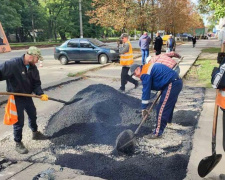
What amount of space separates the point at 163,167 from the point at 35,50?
7.89 feet

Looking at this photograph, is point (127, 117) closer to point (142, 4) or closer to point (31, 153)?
point (31, 153)

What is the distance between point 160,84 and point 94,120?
137 cm

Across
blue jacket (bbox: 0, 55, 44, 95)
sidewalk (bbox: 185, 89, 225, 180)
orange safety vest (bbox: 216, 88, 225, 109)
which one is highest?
blue jacket (bbox: 0, 55, 44, 95)

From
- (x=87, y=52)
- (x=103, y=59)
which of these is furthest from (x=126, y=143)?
(x=87, y=52)

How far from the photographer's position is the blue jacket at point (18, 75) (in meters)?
3.46

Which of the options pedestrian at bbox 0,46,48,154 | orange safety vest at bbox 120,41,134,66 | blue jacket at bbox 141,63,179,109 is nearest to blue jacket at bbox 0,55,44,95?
pedestrian at bbox 0,46,48,154

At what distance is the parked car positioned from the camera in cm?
1397

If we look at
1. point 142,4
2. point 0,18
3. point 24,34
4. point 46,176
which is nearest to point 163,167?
point 46,176

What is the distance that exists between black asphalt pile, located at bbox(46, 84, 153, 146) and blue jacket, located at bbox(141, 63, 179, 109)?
87 centimetres

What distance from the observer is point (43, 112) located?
227 inches

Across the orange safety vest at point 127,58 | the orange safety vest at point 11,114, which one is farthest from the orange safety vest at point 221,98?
the orange safety vest at point 127,58

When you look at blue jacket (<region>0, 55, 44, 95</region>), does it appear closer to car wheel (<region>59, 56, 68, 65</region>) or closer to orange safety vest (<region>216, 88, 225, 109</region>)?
orange safety vest (<region>216, 88, 225, 109</region>)

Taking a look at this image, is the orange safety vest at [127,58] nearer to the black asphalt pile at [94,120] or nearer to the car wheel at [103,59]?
the black asphalt pile at [94,120]

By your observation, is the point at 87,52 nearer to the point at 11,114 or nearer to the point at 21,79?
the point at 21,79
